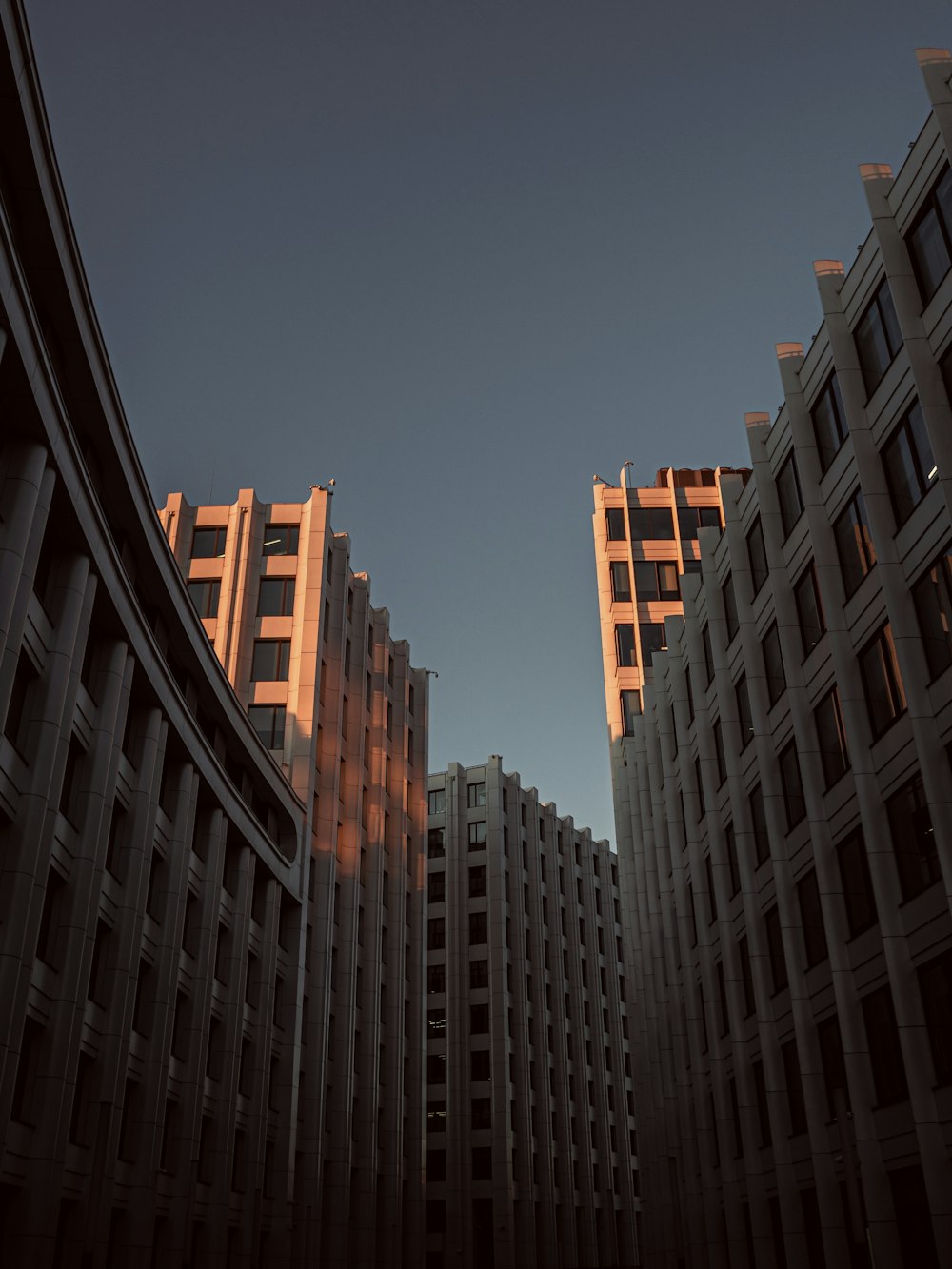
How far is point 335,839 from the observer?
2547 inches

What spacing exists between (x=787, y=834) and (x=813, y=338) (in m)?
15.2

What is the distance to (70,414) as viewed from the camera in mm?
32844

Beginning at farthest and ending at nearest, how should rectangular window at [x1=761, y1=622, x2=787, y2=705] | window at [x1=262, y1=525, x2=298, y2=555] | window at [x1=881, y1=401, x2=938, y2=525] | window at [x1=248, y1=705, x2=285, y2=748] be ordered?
1. window at [x1=262, y1=525, x2=298, y2=555]
2. window at [x1=248, y1=705, x2=285, y2=748]
3. rectangular window at [x1=761, y1=622, x2=787, y2=705]
4. window at [x1=881, y1=401, x2=938, y2=525]

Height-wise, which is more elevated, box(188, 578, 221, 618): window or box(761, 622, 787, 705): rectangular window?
box(188, 578, 221, 618): window

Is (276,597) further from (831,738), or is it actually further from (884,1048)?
(884,1048)

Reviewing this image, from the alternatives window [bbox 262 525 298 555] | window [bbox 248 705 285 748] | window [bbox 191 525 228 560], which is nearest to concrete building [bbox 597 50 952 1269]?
window [bbox 248 705 285 748]

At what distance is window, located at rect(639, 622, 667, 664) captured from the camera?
280 feet

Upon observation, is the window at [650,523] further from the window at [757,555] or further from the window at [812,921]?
the window at [812,921]

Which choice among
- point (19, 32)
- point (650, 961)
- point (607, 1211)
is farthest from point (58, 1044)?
point (607, 1211)

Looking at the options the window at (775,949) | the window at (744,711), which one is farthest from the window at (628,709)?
the window at (775,949)

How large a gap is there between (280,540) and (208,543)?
159 inches

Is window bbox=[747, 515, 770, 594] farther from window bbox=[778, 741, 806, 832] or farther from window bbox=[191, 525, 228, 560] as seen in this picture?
window bbox=[191, 525, 228, 560]

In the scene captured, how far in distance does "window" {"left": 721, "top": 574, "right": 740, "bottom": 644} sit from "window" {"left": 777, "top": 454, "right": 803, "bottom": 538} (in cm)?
623

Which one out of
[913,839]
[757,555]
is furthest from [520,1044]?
[913,839]
